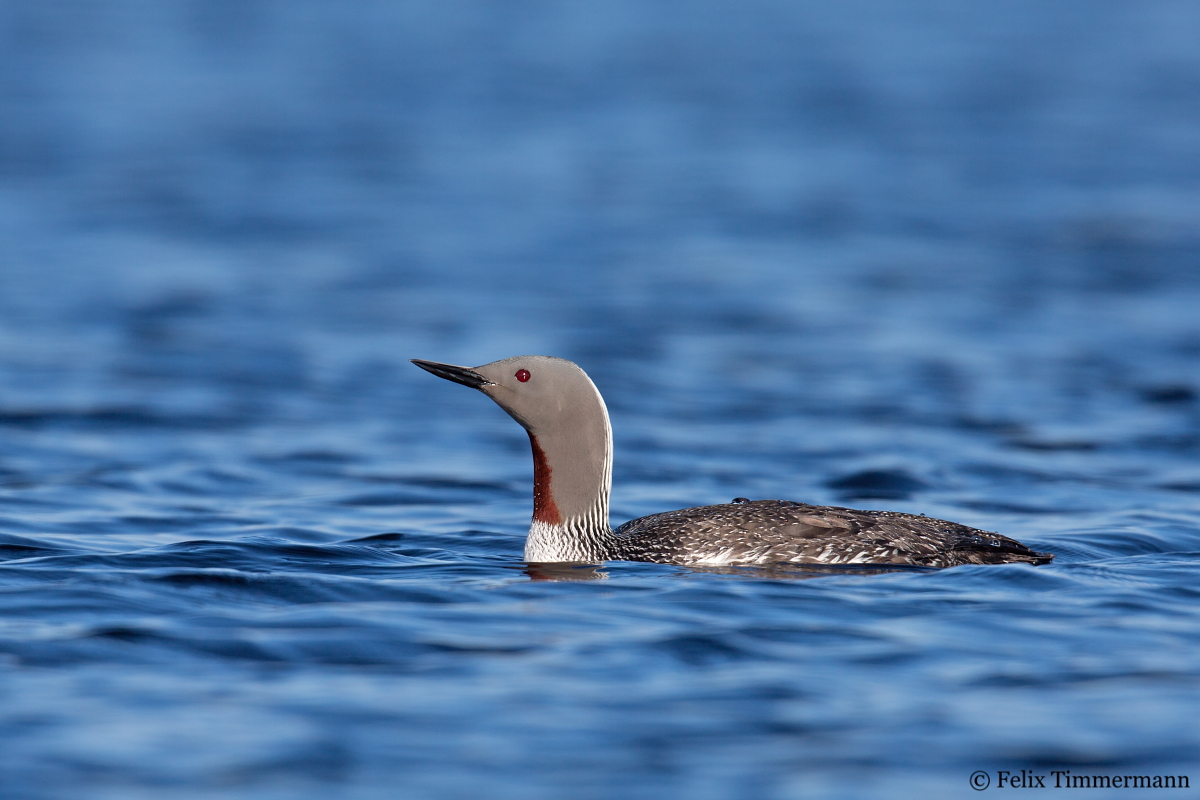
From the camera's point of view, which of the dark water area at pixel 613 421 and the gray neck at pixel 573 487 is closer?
the dark water area at pixel 613 421

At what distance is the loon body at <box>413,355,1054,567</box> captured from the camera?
748 cm

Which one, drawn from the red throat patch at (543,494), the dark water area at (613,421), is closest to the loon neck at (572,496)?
the red throat patch at (543,494)

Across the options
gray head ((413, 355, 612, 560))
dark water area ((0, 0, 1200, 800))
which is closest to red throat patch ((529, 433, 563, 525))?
gray head ((413, 355, 612, 560))

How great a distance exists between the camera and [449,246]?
20.6m

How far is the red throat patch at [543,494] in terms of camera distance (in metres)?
7.73

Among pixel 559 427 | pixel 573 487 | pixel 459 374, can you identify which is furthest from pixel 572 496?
pixel 459 374

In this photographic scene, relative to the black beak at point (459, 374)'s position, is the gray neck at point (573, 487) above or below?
below

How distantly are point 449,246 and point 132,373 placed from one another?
7.31 m

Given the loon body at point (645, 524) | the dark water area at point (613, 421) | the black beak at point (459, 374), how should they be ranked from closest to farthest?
the dark water area at point (613, 421)
the loon body at point (645, 524)
the black beak at point (459, 374)

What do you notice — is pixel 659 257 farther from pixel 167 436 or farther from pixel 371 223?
pixel 167 436

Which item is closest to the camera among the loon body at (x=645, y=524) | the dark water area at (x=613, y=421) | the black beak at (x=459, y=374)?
the dark water area at (x=613, y=421)

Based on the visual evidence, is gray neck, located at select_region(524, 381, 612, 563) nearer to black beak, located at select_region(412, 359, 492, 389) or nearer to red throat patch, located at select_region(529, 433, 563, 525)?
red throat patch, located at select_region(529, 433, 563, 525)

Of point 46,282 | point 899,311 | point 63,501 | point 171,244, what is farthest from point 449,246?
point 63,501

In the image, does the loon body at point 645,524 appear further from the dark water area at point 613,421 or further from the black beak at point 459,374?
the dark water area at point 613,421
